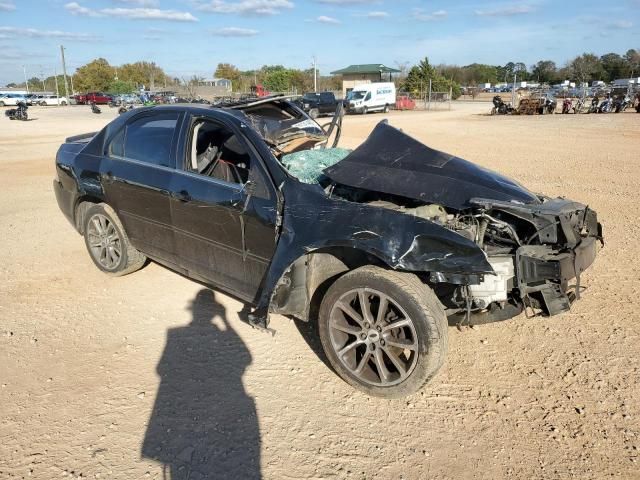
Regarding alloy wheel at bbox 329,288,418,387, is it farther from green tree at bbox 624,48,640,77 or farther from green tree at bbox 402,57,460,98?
green tree at bbox 624,48,640,77

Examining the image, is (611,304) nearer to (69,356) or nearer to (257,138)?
(257,138)

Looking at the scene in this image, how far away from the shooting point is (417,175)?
11.7ft

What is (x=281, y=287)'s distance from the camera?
3.42 m

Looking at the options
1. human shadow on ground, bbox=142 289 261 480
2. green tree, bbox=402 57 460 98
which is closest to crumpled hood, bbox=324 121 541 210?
human shadow on ground, bbox=142 289 261 480

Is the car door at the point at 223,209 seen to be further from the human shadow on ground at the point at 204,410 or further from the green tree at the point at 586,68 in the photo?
the green tree at the point at 586,68

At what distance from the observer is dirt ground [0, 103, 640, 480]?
269 cm

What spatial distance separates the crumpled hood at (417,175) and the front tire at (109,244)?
2351mm

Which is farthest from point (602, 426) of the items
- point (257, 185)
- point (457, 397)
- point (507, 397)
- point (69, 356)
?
point (69, 356)

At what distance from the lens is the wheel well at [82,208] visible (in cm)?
514

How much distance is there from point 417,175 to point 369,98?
35838 mm

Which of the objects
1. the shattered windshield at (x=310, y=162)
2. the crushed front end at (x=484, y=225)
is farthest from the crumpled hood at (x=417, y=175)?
the shattered windshield at (x=310, y=162)

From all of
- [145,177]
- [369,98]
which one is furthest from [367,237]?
[369,98]

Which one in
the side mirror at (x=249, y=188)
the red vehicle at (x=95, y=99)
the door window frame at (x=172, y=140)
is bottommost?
the side mirror at (x=249, y=188)

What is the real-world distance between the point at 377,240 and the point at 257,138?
130 centimetres
